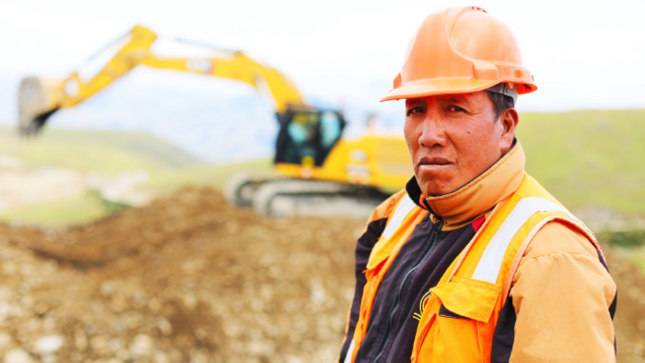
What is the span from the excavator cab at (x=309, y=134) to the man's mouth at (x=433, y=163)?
8.53 m

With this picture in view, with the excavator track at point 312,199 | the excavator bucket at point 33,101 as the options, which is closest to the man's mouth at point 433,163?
the excavator track at point 312,199

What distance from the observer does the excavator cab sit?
9.87 metres

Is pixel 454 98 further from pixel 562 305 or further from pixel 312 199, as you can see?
pixel 312 199

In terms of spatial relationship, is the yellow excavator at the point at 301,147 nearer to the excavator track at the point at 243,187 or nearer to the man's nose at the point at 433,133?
the excavator track at the point at 243,187

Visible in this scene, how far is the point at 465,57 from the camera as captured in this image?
4.47ft

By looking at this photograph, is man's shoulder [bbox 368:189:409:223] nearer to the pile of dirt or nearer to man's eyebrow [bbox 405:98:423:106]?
man's eyebrow [bbox 405:98:423:106]

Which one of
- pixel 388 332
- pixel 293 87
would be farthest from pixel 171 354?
pixel 293 87

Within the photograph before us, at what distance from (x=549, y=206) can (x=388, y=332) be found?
0.62 m

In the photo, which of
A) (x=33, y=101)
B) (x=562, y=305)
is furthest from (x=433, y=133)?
(x=33, y=101)

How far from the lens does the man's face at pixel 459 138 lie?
134cm

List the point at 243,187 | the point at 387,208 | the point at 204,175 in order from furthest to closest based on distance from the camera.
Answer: the point at 204,175
the point at 243,187
the point at 387,208

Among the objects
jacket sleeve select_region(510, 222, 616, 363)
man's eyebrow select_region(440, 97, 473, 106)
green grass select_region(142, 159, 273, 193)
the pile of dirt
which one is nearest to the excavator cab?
the pile of dirt

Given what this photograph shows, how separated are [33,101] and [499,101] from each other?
31.1ft

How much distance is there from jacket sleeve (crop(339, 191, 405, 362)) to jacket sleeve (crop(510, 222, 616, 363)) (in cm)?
81
